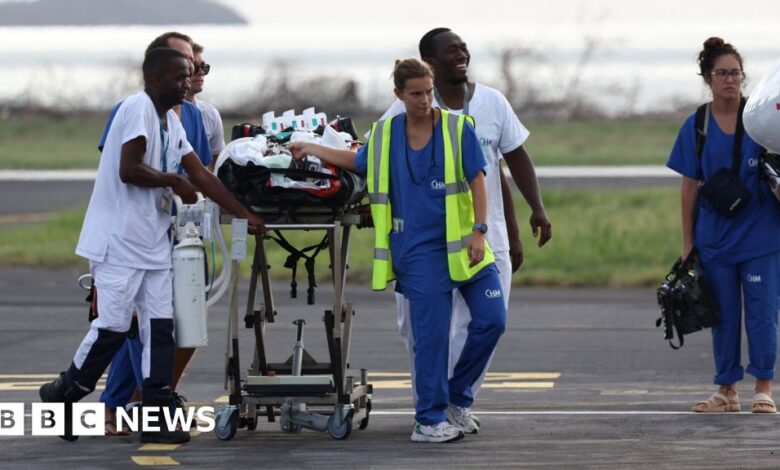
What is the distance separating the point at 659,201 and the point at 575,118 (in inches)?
906

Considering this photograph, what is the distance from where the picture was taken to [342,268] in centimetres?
Result: 903

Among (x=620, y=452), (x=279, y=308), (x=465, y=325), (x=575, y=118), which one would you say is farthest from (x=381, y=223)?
(x=575, y=118)

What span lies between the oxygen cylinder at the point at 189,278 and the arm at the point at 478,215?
4.49 ft

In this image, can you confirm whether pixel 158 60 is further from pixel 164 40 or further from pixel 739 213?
pixel 739 213

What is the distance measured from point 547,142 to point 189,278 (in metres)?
32.2

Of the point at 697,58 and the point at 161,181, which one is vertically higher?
the point at 697,58

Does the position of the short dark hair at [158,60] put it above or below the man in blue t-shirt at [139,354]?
above

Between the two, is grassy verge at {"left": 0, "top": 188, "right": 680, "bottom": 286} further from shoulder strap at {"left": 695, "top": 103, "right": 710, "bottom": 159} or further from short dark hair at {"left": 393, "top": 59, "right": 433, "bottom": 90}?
short dark hair at {"left": 393, "top": 59, "right": 433, "bottom": 90}

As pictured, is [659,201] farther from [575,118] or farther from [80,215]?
[575,118]

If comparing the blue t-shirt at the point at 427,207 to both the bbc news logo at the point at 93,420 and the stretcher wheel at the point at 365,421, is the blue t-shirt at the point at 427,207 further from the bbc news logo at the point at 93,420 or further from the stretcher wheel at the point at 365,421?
the bbc news logo at the point at 93,420

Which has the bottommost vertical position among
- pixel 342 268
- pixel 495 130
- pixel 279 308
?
pixel 279 308

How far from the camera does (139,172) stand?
868 cm

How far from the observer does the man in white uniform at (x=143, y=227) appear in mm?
8750

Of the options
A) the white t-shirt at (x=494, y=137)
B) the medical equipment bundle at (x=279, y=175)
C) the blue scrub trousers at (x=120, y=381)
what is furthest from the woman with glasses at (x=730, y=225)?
the blue scrub trousers at (x=120, y=381)
